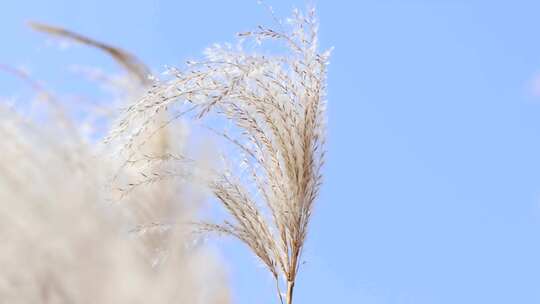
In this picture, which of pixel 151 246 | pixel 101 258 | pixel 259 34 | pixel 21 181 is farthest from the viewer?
pixel 259 34

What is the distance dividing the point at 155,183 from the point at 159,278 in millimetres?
1038

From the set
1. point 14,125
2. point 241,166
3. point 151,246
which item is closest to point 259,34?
point 241,166

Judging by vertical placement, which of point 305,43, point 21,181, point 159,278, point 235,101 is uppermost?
point 305,43

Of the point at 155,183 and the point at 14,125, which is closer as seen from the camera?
the point at 14,125

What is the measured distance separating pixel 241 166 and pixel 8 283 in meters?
1.03

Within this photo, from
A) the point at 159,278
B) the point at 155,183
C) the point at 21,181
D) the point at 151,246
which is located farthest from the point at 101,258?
the point at 155,183

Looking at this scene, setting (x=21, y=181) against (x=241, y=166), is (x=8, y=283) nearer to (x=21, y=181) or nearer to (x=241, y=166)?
(x=21, y=181)

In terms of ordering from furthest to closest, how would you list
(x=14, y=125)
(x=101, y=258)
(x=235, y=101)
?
1. (x=235, y=101)
2. (x=14, y=125)
3. (x=101, y=258)

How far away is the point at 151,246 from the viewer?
5.38 feet

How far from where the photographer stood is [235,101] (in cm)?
179

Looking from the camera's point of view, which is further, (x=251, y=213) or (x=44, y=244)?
(x=251, y=213)

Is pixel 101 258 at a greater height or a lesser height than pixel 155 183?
lesser

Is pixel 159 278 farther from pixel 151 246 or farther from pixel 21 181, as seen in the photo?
pixel 151 246

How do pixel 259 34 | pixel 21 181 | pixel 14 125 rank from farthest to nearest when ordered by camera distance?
→ 1. pixel 259 34
2. pixel 14 125
3. pixel 21 181
